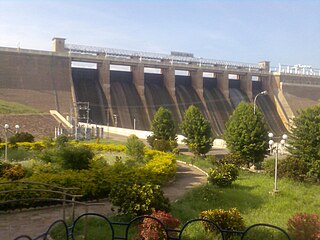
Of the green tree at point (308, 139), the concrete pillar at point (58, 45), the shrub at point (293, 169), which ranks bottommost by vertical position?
the shrub at point (293, 169)

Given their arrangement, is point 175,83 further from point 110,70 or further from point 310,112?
point 310,112

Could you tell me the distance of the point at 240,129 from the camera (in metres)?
22.2

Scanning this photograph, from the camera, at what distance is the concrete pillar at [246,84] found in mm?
53594

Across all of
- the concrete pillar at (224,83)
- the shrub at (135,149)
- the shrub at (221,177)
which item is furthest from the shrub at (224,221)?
the concrete pillar at (224,83)

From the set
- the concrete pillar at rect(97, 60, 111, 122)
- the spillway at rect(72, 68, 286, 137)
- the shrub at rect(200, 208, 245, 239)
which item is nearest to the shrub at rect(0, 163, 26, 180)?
the shrub at rect(200, 208, 245, 239)

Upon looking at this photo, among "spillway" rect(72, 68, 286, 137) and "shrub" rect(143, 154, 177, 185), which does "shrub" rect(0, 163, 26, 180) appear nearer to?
Answer: "shrub" rect(143, 154, 177, 185)

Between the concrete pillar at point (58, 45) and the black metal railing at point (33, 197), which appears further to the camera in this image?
the concrete pillar at point (58, 45)

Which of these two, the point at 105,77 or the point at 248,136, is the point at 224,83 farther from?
the point at 248,136

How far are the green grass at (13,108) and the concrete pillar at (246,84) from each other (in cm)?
2957

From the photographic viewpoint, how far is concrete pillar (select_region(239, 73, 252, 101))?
2110 inches

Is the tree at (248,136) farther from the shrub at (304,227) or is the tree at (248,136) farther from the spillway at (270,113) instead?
the spillway at (270,113)

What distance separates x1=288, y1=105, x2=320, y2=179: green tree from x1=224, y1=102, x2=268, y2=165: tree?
3.41 metres

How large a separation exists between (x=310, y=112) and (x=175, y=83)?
31.9 metres

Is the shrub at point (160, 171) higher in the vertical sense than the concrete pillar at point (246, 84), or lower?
lower
